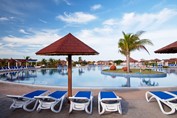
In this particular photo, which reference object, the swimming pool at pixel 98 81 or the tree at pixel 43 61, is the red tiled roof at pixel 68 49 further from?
the tree at pixel 43 61

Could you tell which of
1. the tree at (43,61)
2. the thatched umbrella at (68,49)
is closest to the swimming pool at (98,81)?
the thatched umbrella at (68,49)

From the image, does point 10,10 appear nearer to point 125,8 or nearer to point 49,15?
point 49,15

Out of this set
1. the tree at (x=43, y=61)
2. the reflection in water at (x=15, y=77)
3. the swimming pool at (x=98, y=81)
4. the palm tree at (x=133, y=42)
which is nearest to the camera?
the swimming pool at (x=98, y=81)

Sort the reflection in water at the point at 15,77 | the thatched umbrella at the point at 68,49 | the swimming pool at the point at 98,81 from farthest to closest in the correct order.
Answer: the reflection in water at the point at 15,77
the swimming pool at the point at 98,81
the thatched umbrella at the point at 68,49

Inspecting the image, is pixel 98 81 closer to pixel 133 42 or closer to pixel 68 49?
pixel 133 42

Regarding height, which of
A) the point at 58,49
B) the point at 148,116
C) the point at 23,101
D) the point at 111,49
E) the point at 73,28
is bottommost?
the point at 148,116

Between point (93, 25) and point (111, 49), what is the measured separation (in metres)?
9.11

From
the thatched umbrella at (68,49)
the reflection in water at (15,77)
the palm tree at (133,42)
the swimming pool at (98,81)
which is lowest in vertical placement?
the swimming pool at (98,81)

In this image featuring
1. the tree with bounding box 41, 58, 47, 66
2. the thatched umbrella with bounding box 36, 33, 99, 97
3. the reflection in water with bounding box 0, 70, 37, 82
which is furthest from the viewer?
the tree with bounding box 41, 58, 47, 66

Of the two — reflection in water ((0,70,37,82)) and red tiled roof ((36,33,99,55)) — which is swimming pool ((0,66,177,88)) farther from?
red tiled roof ((36,33,99,55))

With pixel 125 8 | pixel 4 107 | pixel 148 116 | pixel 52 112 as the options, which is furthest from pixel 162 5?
pixel 4 107

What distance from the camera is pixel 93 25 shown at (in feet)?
54.4

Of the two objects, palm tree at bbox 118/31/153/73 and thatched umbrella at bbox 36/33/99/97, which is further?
palm tree at bbox 118/31/153/73

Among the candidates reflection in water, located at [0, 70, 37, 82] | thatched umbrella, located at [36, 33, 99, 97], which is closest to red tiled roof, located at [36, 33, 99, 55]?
thatched umbrella, located at [36, 33, 99, 97]
